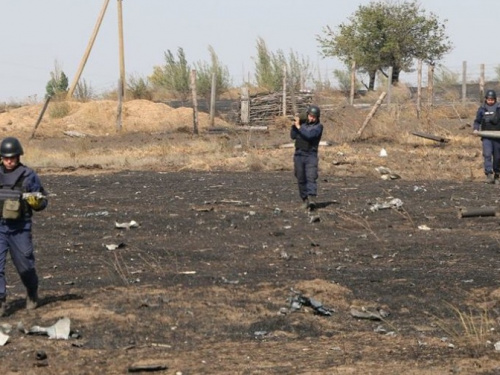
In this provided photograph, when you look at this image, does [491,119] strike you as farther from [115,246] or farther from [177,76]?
[177,76]

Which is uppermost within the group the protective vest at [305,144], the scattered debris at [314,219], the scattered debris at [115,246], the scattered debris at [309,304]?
the protective vest at [305,144]

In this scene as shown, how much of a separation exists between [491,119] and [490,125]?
0.12m

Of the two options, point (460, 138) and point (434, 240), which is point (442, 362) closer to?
point (434, 240)

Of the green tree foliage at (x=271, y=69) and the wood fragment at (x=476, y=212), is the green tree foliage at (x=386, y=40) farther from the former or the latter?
the wood fragment at (x=476, y=212)

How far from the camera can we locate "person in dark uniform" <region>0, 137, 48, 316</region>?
31.4 ft

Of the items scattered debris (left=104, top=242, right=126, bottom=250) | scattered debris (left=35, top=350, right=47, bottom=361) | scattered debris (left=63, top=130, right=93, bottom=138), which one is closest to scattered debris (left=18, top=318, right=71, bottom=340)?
scattered debris (left=35, top=350, right=47, bottom=361)

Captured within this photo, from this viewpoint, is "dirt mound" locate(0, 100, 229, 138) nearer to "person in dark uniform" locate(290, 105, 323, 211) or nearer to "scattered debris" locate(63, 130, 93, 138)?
"scattered debris" locate(63, 130, 93, 138)

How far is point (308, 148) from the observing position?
54.4 feet

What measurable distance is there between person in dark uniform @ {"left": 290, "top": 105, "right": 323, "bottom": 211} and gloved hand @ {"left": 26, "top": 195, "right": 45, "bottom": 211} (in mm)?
7340

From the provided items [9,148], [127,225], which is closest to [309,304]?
[9,148]

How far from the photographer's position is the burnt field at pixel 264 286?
832 centimetres

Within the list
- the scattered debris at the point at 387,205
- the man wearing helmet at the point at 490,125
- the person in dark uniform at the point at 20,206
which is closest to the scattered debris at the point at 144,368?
the person in dark uniform at the point at 20,206

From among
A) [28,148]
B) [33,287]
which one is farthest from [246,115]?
[33,287]

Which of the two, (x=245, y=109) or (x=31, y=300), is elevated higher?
(x=245, y=109)
